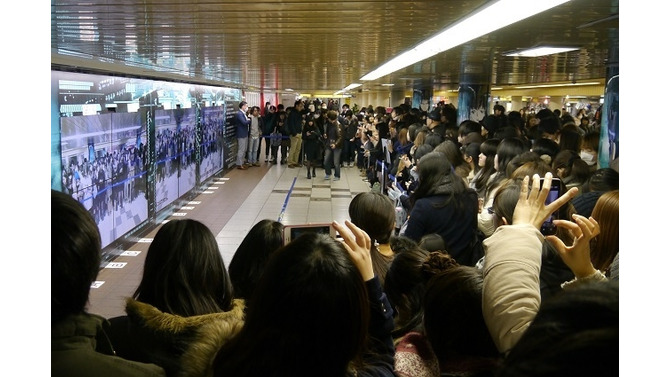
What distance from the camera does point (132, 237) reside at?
860 cm

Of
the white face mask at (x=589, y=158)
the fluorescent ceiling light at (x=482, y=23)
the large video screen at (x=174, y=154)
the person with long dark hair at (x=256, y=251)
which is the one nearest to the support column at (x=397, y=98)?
the large video screen at (x=174, y=154)

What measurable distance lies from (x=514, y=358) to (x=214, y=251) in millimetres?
1604

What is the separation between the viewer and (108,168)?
7496 millimetres

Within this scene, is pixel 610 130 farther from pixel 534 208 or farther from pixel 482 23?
pixel 534 208

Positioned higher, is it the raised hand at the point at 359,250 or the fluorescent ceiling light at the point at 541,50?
the fluorescent ceiling light at the point at 541,50

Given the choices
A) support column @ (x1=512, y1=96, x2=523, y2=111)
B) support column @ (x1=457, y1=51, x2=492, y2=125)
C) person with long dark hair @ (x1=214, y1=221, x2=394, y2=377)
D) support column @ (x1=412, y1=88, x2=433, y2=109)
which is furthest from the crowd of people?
support column @ (x1=512, y1=96, x2=523, y2=111)

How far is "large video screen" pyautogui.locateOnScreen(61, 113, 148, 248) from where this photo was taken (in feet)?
21.0

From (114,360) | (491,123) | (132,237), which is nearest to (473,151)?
(491,123)

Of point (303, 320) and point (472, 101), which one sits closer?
point (303, 320)

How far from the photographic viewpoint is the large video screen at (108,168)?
6.41 metres

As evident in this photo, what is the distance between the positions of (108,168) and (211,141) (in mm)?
6912

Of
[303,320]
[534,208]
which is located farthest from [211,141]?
[303,320]

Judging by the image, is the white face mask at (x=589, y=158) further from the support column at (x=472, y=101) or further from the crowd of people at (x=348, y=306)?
the support column at (x=472, y=101)

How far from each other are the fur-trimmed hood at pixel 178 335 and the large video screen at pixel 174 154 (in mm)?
7973
